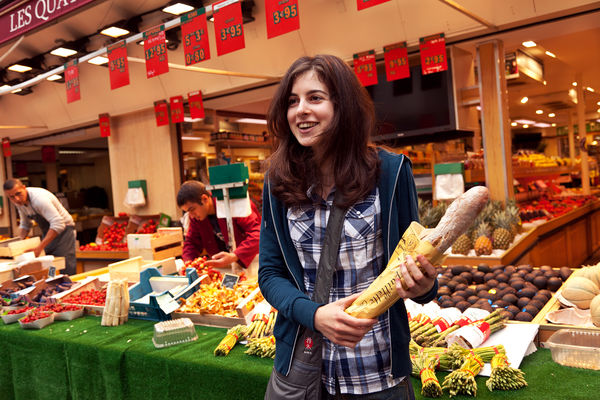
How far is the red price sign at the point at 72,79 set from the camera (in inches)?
232

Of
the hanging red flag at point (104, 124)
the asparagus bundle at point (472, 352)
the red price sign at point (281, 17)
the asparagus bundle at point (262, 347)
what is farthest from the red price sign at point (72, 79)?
the asparagus bundle at point (472, 352)

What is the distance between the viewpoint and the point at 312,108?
1379 millimetres

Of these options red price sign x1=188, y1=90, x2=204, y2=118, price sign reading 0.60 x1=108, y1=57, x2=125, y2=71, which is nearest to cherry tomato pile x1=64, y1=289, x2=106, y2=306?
price sign reading 0.60 x1=108, y1=57, x2=125, y2=71

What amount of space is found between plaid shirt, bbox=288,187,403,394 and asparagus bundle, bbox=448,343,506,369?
556 mm

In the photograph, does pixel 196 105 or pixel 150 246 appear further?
pixel 196 105

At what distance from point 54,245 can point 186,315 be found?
12.3 ft

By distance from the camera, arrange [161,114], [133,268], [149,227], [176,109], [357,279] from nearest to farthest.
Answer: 1. [357,279]
2. [133,268]
3. [176,109]
4. [161,114]
5. [149,227]

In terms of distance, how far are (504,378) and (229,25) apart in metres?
3.69

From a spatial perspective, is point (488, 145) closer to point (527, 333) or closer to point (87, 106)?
point (527, 333)

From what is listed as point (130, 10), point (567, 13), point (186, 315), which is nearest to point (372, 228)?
point (186, 315)

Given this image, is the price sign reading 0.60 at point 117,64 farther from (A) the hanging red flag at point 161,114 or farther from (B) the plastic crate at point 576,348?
(B) the plastic crate at point 576,348

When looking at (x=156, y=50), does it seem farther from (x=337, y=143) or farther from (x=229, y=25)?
(x=337, y=143)

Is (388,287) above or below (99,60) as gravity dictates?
below

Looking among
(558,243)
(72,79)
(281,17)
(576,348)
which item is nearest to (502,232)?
(558,243)
